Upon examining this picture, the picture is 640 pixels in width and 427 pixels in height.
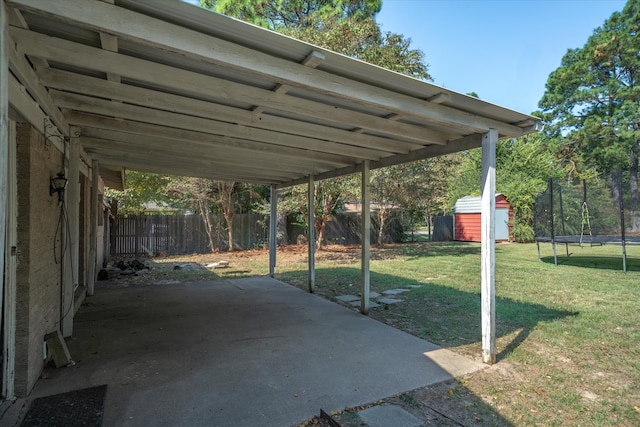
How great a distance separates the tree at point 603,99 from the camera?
65.8 feet

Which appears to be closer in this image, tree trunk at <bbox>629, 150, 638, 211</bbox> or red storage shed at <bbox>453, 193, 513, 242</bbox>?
red storage shed at <bbox>453, 193, 513, 242</bbox>

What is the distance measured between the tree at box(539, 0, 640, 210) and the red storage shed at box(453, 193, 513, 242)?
8827 millimetres

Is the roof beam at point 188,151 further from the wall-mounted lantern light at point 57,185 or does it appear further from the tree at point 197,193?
the tree at point 197,193

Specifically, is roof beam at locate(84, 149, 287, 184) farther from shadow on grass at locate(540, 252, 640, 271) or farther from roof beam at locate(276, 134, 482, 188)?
shadow on grass at locate(540, 252, 640, 271)

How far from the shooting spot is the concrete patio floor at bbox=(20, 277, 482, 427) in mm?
2451

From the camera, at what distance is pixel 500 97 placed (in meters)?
25.0

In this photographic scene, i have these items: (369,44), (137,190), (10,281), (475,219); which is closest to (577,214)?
(475,219)

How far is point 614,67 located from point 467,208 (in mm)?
13832

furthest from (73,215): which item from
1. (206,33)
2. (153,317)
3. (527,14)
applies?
(527,14)

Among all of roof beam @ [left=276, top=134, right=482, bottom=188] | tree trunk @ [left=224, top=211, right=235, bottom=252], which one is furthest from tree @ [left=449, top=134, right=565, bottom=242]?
roof beam @ [left=276, top=134, right=482, bottom=188]

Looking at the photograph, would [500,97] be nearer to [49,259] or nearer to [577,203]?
[577,203]

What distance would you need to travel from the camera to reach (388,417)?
7.67 ft

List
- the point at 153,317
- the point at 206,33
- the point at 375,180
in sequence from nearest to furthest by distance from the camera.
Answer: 1. the point at 206,33
2. the point at 153,317
3. the point at 375,180

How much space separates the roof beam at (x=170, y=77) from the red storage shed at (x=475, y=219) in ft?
51.3
